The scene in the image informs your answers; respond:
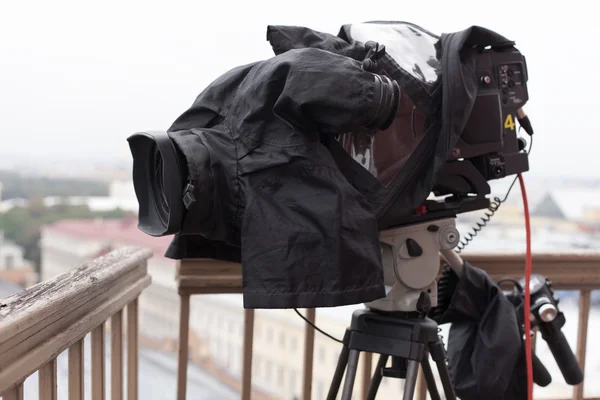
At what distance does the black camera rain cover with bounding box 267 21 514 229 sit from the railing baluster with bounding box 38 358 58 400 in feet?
2.03

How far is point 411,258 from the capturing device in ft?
4.22

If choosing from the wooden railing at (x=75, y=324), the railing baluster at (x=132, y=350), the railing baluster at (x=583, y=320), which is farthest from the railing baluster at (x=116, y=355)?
the railing baluster at (x=583, y=320)

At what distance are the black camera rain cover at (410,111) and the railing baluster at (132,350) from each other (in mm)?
807

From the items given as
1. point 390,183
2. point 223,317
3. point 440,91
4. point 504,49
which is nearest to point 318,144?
point 390,183

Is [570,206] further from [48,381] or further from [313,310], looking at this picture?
[48,381]

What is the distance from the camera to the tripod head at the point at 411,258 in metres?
1.28

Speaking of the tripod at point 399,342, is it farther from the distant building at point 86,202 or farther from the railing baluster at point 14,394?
the distant building at point 86,202

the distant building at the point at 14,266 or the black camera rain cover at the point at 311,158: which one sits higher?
the black camera rain cover at the point at 311,158

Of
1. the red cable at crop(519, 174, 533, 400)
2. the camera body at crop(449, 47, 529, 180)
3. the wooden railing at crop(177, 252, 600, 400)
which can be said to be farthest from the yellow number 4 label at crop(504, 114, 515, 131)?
the wooden railing at crop(177, 252, 600, 400)

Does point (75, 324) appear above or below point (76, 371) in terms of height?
above

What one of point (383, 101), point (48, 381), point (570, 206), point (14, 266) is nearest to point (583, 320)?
point (570, 206)

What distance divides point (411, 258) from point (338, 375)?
353 millimetres

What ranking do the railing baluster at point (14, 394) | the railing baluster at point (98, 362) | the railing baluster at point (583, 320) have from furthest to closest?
the railing baluster at point (583, 320), the railing baluster at point (98, 362), the railing baluster at point (14, 394)

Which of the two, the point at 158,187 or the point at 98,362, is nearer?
the point at 158,187
